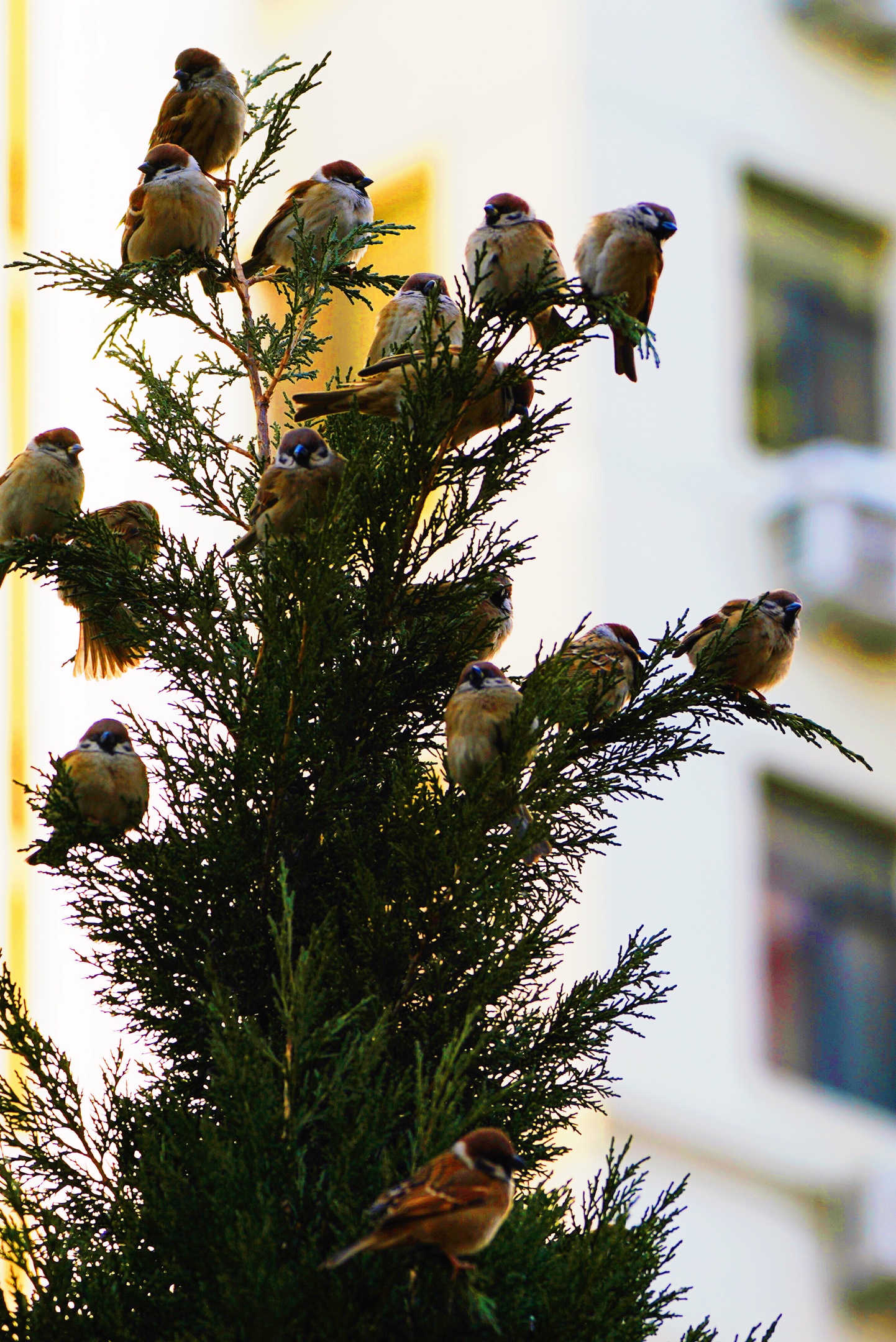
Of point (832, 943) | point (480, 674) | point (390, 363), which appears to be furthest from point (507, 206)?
point (832, 943)

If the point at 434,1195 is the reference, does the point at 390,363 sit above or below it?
above

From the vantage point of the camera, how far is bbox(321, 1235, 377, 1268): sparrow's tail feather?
218 cm

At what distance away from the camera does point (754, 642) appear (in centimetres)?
329

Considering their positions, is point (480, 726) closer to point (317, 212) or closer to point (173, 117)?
point (317, 212)

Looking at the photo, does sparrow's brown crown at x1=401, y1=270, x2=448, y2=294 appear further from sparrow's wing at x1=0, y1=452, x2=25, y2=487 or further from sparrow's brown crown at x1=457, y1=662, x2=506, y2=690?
sparrow's brown crown at x1=457, y1=662, x2=506, y2=690

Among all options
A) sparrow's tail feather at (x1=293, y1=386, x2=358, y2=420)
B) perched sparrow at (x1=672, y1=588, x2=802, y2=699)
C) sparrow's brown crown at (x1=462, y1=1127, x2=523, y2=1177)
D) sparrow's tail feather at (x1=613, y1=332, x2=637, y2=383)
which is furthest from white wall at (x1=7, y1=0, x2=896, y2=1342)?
sparrow's brown crown at (x1=462, y1=1127, x2=523, y2=1177)

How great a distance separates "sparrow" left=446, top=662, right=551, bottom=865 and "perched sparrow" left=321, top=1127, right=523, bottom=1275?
0.56 m

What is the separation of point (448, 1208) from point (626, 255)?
1.76m

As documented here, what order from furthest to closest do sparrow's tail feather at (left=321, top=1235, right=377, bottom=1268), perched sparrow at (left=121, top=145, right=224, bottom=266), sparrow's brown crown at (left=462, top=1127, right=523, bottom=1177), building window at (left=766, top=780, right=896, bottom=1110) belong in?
building window at (left=766, top=780, right=896, bottom=1110), perched sparrow at (left=121, top=145, right=224, bottom=266), sparrow's brown crown at (left=462, top=1127, right=523, bottom=1177), sparrow's tail feather at (left=321, top=1235, right=377, bottom=1268)

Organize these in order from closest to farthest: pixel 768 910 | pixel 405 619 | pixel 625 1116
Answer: pixel 405 619 → pixel 625 1116 → pixel 768 910

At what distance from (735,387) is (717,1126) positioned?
11.0 ft

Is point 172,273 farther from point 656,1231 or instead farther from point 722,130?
point 722,130

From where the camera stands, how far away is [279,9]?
38.2ft

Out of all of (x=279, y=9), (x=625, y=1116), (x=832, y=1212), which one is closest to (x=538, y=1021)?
(x=625, y=1116)
